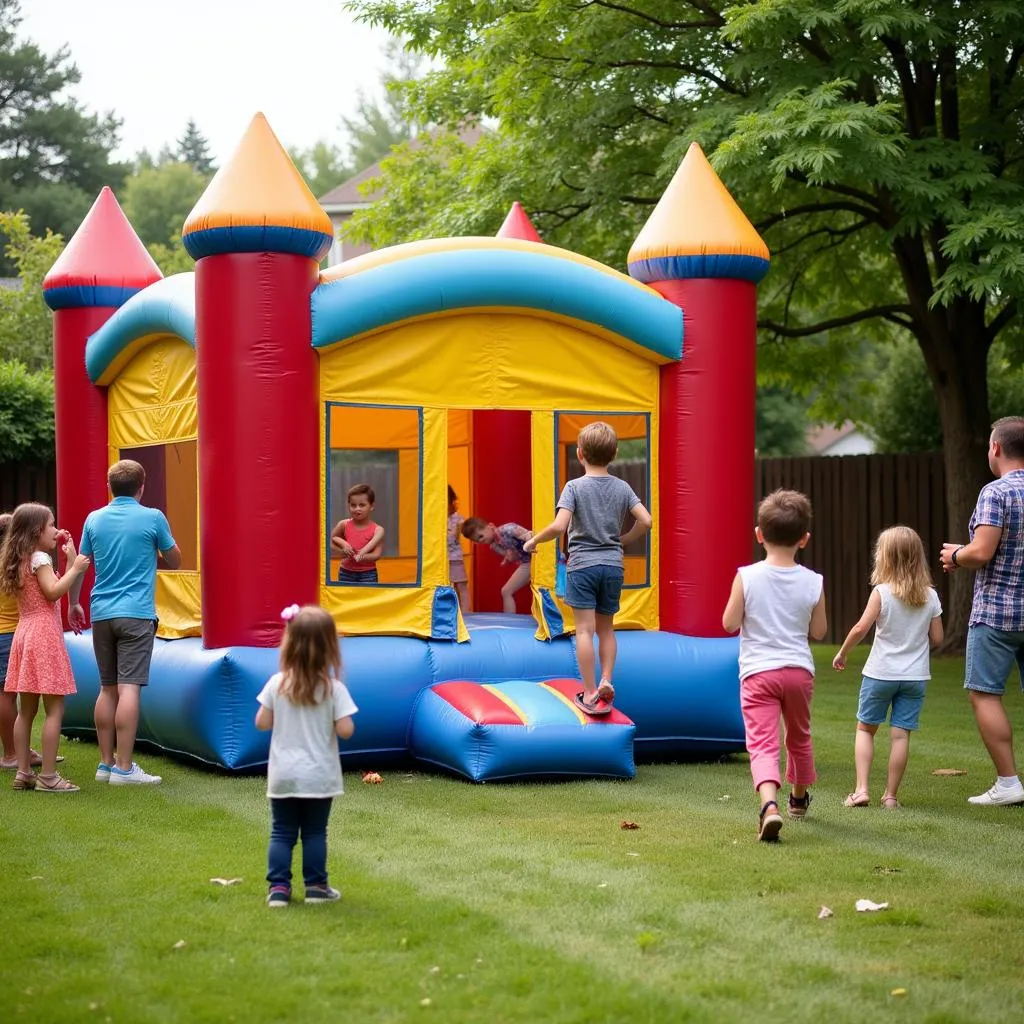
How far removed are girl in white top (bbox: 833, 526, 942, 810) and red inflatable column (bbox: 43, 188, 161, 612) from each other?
241 inches

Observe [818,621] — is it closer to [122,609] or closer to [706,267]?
[706,267]

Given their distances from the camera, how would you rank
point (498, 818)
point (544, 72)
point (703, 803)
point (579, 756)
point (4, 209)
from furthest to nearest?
point (4, 209)
point (544, 72)
point (579, 756)
point (703, 803)
point (498, 818)

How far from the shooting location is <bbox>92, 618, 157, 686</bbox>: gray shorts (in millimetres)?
8188

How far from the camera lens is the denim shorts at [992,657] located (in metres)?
7.43

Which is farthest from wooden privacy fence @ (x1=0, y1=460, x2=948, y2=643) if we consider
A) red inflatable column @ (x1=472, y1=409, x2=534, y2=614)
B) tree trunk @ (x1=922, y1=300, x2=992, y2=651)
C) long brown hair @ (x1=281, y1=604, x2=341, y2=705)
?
long brown hair @ (x1=281, y1=604, x2=341, y2=705)

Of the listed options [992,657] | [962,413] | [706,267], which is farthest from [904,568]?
[962,413]

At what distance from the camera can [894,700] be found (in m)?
7.48

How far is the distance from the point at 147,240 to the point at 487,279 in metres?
48.9

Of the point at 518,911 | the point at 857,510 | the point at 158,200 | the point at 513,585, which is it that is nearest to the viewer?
the point at 518,911

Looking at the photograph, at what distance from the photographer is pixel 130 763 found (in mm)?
8289

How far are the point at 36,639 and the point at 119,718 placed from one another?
0.60 metres

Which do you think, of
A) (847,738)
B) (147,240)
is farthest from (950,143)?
(147,240)

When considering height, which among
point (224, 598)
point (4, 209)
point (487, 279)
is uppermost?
point (4, 209)

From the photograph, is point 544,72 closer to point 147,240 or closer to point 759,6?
point 759,6
